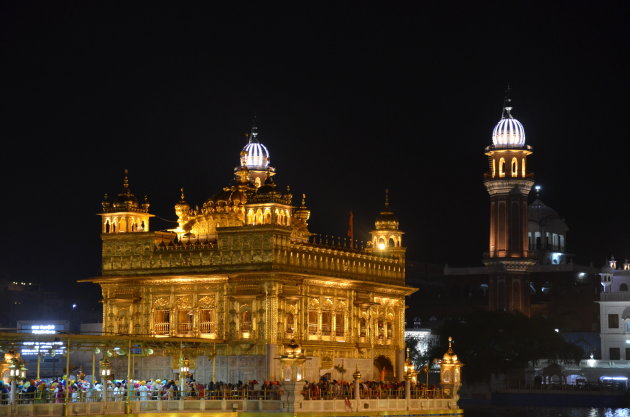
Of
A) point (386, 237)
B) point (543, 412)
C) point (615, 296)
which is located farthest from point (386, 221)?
point (615, 296)

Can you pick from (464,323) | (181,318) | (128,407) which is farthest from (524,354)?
(128,407)

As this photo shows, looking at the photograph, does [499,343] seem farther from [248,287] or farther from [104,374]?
[104,374]

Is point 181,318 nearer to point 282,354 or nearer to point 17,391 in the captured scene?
point 282,354

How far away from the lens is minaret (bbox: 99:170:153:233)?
5619cm

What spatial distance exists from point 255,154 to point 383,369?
18.2 m

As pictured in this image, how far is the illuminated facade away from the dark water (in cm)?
1455

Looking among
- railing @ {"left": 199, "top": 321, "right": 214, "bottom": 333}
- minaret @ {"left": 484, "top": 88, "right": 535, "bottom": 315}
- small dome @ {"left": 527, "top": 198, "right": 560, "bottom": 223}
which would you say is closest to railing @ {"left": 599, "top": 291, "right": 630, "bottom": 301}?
minaret @ {"left": 484, "top": 88, "right": 535, "bottom": 315}

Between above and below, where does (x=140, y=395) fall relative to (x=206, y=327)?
below

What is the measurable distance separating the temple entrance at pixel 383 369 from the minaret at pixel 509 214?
44.0 meters

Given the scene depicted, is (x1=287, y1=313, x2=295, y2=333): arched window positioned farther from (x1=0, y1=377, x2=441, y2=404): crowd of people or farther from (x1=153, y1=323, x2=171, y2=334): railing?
(x1=153, y1=323, x2=171, y2=334): railing

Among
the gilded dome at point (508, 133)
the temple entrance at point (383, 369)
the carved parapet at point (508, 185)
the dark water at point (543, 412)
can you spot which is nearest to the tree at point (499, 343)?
the dark water at point (543, 412)

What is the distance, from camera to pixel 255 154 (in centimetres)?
7325

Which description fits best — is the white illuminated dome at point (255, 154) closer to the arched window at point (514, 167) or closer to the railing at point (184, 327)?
the railing at point (184, 327)

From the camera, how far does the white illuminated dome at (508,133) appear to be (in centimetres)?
10300
